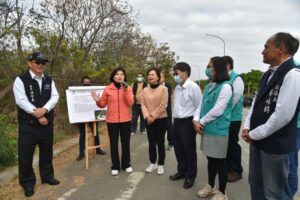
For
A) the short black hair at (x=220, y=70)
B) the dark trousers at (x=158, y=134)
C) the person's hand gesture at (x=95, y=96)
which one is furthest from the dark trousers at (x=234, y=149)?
the person's hand gesture at (x=95, y=96)

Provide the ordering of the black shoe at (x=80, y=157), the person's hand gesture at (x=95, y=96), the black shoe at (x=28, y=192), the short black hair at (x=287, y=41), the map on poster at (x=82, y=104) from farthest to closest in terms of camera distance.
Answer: the black shoe at (x=80, y=157), the map on poster at (x=82, y=104), the person's hand gesture at (x=95, y=96), the black shoe at (x=28, y=192), the short black hair at (x=287, y=41)

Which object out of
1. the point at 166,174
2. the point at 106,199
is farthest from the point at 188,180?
the point at 106,199

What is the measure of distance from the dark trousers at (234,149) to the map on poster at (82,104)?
2744 mm

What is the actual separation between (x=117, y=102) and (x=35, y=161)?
2220 mm

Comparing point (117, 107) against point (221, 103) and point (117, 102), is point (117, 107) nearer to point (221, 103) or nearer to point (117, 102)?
point (117, 102)

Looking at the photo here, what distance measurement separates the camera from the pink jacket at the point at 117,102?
5664mm

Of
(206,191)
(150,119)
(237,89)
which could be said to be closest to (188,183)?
(206,191)

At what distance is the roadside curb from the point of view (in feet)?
17.2

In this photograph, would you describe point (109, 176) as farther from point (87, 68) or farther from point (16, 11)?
point (87, 68)

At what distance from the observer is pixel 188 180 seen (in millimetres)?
5008

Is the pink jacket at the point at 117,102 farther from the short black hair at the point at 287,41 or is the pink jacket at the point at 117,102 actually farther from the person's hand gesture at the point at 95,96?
the short black hair at the point at 287,41

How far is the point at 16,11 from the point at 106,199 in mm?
5784

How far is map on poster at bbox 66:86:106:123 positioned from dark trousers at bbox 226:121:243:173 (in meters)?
2.74

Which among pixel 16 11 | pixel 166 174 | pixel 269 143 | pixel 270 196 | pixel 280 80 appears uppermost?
pixel 16 11
